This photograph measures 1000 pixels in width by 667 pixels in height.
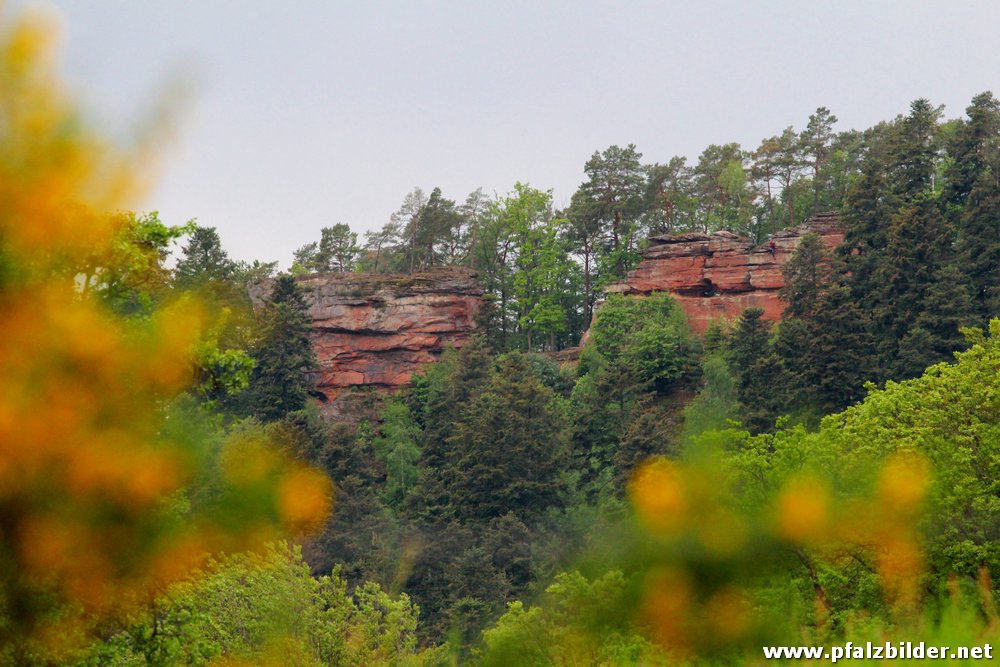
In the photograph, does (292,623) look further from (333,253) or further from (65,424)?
(333,253)

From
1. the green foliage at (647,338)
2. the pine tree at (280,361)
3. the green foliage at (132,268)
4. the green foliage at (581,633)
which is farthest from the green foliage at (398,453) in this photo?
the green foliage at (132,268)

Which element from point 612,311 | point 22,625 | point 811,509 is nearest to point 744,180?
point 612,311

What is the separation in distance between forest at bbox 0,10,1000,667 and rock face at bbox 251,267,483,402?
1.63 m

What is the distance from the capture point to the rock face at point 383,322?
2079 inches

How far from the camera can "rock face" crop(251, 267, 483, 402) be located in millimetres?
52812

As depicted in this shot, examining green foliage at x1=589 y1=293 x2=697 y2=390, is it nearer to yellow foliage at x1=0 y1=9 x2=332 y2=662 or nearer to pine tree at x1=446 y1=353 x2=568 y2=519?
pine tree at x1=446 y1=353 x2=568 y2=519

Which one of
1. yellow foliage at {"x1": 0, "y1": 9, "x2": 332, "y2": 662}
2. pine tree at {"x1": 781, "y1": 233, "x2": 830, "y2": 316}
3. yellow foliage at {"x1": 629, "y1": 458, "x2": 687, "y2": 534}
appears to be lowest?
yellow foliage at {"x1": 629, "y1": 458, "x2": 687, "y2": 534}

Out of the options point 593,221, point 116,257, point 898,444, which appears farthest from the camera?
point 593,221

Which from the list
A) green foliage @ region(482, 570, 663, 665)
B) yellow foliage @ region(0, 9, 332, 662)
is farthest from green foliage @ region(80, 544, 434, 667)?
yellow foliage @ region(0, 9, 332, 662)

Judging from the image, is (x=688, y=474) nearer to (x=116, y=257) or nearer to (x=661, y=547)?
(x=661, y=547)

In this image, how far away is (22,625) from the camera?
5.50 meters

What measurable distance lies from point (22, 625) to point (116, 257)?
2.28m

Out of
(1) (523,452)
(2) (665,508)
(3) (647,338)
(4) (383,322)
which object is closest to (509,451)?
(1) (523,452)

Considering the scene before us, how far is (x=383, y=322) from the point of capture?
5362 cm
